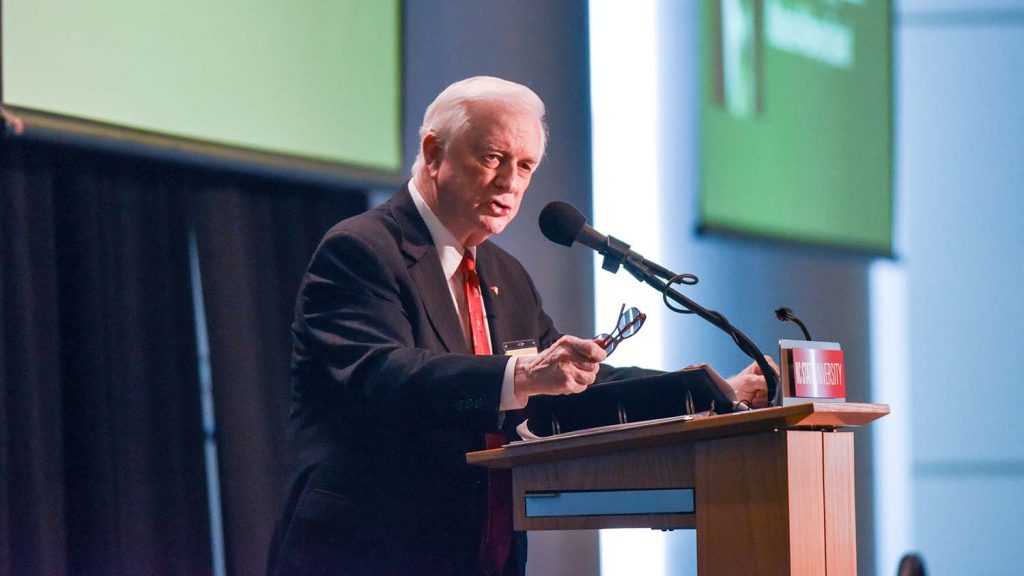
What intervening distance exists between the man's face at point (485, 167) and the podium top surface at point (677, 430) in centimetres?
57

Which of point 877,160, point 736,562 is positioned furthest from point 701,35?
point 736,562

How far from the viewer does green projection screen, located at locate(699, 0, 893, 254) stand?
4.64 m

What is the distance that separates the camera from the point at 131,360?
3.11 meters

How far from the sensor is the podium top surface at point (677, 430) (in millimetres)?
1694

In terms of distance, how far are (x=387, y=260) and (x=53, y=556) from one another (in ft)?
4.21

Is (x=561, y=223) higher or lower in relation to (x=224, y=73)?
lower

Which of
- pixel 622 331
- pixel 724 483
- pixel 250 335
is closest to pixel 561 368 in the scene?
pixel 622 331

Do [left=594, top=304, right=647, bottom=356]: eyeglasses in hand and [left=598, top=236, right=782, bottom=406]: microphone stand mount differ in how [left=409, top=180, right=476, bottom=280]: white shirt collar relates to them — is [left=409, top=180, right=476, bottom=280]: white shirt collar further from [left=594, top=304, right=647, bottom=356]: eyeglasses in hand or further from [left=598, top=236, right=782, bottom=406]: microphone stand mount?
[left=594, top=304, right=647, bottom=356]: eyeglasses in hand

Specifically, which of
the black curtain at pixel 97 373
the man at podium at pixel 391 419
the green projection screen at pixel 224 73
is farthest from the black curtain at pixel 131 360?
the man at podium at pixel 391 419

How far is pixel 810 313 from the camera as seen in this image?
5.13 meters

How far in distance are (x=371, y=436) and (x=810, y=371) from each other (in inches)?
30.4

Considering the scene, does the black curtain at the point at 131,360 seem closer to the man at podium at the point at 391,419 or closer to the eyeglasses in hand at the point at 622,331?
the man at podium at the point at 391,419

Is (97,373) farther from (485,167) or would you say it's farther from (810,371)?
(810,371)

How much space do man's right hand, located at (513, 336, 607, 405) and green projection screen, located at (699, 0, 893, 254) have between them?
2.71 m
